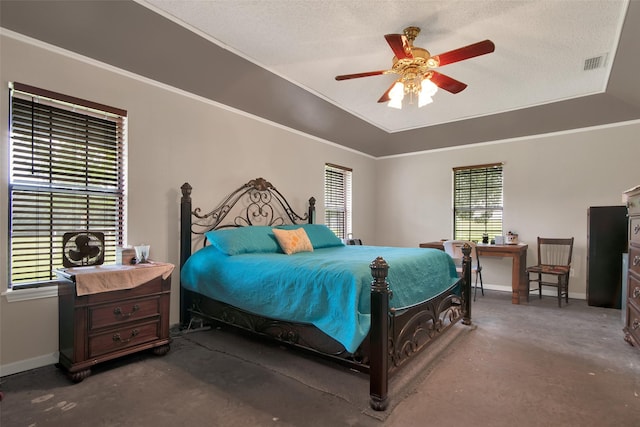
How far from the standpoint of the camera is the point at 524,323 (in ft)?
11.5

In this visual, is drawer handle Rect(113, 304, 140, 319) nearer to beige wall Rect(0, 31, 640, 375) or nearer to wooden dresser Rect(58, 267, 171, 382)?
wooden dresser Rect(58, 267, 171, 382)

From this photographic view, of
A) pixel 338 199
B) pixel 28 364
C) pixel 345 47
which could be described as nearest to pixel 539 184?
pixel 338 199

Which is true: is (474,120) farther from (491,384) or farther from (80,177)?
(80,177)

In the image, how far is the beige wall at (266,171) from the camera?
2438 millimetres

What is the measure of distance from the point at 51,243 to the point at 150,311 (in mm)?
931

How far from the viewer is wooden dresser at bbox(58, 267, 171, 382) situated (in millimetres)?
2209

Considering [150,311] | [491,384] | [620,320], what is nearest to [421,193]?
[620,320]

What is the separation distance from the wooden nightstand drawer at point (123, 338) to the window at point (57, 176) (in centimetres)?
71

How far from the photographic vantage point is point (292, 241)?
3488 mm

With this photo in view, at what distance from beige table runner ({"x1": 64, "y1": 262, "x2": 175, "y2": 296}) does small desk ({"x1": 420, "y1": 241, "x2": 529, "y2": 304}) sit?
4.15 metres

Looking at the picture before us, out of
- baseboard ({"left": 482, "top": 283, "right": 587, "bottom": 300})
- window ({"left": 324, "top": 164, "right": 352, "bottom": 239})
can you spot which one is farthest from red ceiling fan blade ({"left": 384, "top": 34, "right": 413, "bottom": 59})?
baseboard ({"left": 482, "top": 283, "right": 587, "bottom": 300})

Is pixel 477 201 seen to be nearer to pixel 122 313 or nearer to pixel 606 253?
pixel 606 253

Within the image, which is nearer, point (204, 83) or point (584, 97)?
point (204, 83)

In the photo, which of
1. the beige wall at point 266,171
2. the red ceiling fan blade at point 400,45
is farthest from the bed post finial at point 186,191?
the red ceiling fan blade at point 400,45
